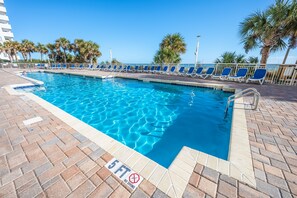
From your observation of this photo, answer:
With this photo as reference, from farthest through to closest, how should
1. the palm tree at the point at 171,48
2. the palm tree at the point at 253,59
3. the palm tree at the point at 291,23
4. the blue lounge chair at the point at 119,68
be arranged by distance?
the blue lounge chair at the point at 119,68 → the palm tree at the point at 171,48 → the palm tree at the point at 253,59 → the palm tree at the point at 291,23

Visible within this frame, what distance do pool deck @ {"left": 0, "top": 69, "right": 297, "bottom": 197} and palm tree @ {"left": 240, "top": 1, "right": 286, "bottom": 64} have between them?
28.3ft

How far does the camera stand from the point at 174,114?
4320mm

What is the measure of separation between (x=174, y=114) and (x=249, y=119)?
2039 millimetres

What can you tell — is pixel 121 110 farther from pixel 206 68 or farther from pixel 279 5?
pixel 279 5

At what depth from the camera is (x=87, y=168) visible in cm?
152

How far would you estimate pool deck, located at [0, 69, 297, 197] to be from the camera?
1.24 m

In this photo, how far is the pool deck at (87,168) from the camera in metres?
1.24

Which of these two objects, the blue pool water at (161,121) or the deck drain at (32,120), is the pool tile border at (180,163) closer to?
the blue pool water at (161,121)

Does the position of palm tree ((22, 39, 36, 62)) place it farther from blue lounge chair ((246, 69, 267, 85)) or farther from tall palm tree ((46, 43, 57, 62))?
blue lounge chair ((246, 69, 267, 85))

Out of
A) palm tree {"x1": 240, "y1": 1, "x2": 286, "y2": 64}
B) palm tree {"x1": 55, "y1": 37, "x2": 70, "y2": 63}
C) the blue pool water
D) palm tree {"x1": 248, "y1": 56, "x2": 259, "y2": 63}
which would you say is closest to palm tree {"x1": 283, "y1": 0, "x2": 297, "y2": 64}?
palm tree {"x1": 240, "y1": 1, "x2": 286, "y2": 64}

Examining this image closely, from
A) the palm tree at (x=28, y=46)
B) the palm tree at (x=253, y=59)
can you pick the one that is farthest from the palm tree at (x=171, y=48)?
the palm tree at (x=28, y=46)

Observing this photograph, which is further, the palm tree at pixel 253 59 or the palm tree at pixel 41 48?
the palm tree at pixel 41 48

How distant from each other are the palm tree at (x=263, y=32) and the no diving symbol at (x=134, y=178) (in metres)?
11.2

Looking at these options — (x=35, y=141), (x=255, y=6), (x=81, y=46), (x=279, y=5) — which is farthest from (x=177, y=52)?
(x=81, y=46)
